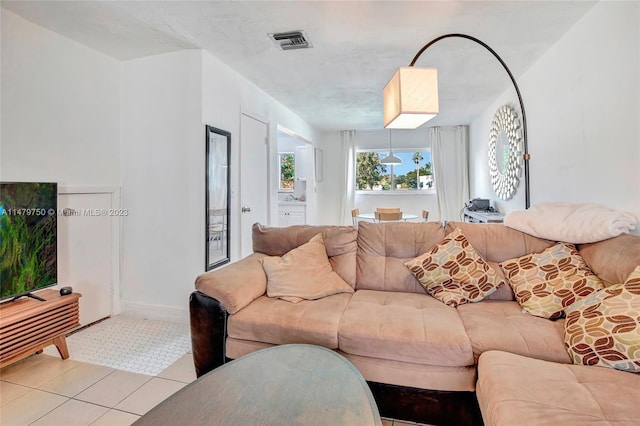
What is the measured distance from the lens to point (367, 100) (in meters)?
4.29

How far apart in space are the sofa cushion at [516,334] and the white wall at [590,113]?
99 centimetres

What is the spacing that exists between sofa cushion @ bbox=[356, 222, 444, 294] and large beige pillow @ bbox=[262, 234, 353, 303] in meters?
0.20

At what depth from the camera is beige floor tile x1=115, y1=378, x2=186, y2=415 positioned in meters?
1.70

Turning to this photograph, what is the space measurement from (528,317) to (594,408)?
2.27 ft

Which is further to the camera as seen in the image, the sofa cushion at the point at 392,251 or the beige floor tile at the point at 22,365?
the sofa cushion at the point at 392,251

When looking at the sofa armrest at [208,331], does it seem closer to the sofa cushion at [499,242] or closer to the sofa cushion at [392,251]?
the sofa cushion at [392,251]

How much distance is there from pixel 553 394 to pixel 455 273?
92 cm

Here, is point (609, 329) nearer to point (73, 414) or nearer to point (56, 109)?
point (73, 414)

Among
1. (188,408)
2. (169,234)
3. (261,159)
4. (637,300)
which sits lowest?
(188,408)

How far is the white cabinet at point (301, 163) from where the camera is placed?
6652mm

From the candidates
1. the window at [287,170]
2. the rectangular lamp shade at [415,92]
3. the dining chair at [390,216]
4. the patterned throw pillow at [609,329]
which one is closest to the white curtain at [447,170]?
the dining chair at [390,216]

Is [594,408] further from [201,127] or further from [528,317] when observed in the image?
[201,127]

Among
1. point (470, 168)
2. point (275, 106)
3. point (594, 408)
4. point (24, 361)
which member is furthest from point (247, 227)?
point (470, 168)

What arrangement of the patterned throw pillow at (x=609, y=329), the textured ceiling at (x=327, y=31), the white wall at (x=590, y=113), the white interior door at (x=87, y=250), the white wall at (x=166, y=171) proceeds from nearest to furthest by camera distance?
the patterned throw pillow at (x=609, y=329) < the white wall at (x=590, y=113) < the textured ceiling at (x=327, y=31) < the white interior door at (x=87, y=250) < the white wall at (x=166, y=171)
